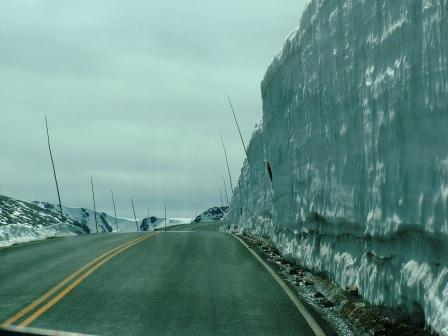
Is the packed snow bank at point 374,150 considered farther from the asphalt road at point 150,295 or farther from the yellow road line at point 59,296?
the yellow road line at point 59,296

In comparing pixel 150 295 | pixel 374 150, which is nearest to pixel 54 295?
pixel 150 295

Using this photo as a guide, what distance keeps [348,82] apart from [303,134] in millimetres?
4795

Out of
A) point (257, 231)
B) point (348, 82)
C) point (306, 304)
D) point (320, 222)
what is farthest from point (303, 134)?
point (257, 231)

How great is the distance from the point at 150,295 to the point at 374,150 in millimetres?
4526

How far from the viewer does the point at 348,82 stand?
11.7 metres

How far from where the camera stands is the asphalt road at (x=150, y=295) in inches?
340

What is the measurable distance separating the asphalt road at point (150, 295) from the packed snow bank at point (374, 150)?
149 cm

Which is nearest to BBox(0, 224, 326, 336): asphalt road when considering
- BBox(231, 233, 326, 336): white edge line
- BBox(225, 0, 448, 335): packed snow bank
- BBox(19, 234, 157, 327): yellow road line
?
BBox(19, 234, 157, 327): yellow road line

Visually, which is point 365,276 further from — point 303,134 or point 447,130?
point 303,134

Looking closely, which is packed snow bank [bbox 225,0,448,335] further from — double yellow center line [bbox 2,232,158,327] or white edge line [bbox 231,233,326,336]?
double yellow center line [bbox 2,232,158,327]

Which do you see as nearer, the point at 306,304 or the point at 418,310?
Answer: the point at 418,310

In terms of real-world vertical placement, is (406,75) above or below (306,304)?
above

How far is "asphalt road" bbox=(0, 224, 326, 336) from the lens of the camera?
8648mm

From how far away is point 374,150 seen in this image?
9.80 meters
